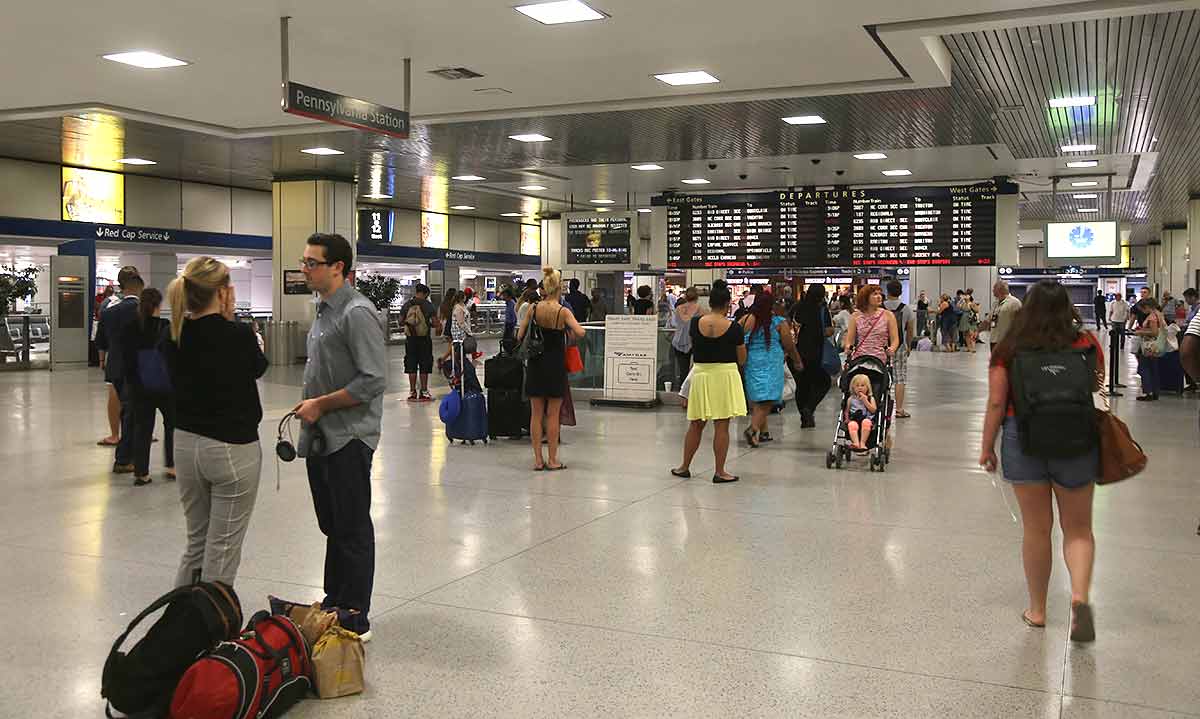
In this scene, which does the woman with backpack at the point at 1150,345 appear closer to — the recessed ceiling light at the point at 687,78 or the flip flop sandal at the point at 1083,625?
the recessed ceiling light at the point at 687,78

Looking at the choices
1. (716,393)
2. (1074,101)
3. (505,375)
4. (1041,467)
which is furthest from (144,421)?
(1074,101)

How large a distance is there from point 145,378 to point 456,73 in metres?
4.47

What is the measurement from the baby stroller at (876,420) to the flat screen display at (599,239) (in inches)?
476

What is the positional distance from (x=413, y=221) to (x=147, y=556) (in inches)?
990

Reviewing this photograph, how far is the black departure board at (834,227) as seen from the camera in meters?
18.3

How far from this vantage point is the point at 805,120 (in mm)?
13445

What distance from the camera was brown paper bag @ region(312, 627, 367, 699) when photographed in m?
4.02

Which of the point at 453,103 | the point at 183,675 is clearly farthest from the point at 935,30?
the point at 183,675

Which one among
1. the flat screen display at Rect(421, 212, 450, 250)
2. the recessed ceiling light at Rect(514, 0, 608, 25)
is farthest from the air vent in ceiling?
the flat screen display at Rect(421, 212, 450, 250)

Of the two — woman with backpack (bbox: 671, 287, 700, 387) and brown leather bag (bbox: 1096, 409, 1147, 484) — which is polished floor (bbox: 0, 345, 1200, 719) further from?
woman with backpack (bbox: 671, 287, 700, 387)

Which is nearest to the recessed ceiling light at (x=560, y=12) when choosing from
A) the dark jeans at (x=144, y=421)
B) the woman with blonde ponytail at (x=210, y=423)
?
the dark jeans at (x=144, y=421)

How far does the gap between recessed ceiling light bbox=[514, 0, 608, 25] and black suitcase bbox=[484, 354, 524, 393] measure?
3741mm

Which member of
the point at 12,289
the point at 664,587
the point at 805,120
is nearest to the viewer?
the point at 664,587

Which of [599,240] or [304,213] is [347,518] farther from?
[599,240]
